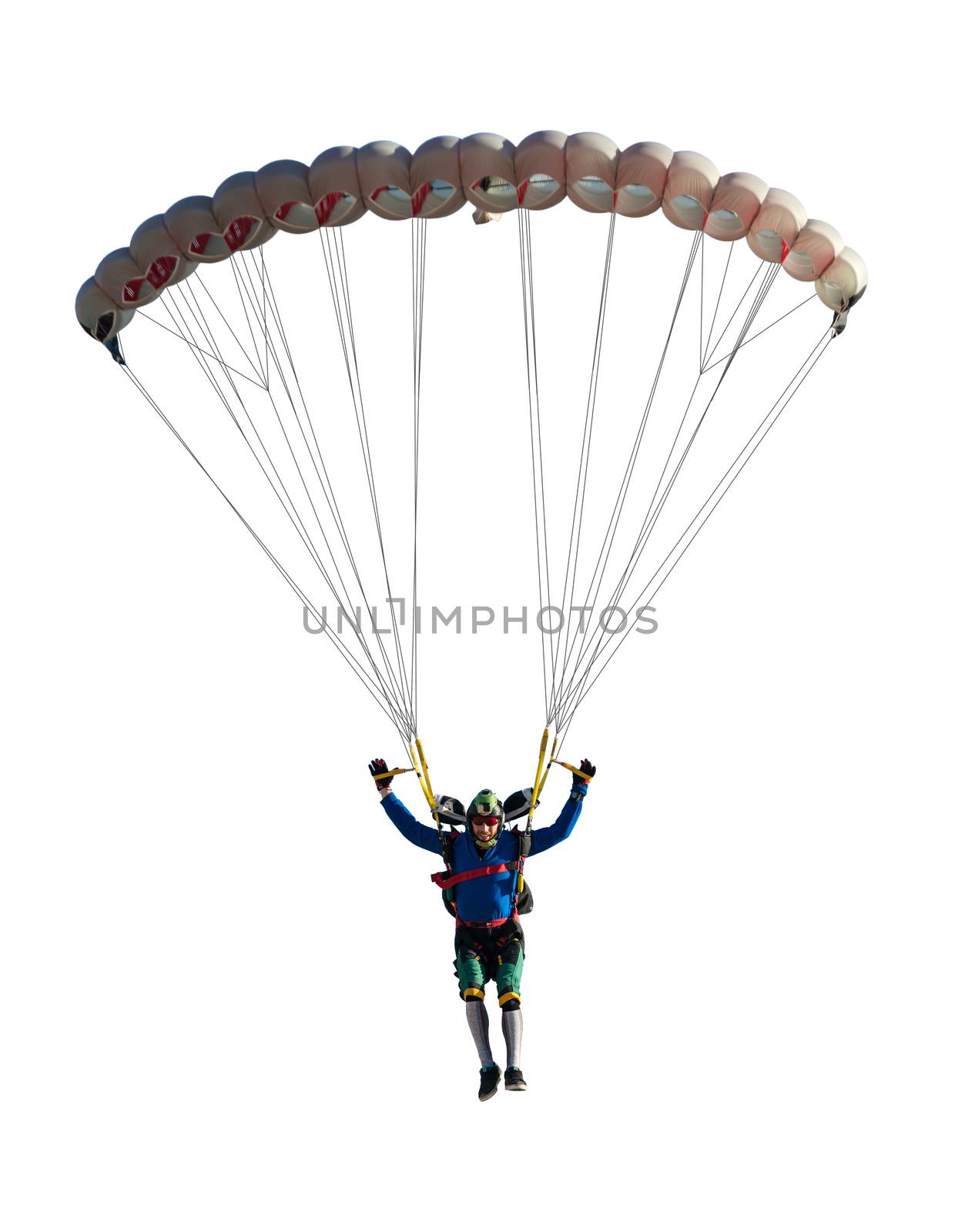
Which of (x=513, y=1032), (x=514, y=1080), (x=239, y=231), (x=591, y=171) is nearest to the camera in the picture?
(x=591, y=171)

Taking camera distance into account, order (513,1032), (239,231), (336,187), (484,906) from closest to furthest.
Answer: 1. (336,187)
2. (239,231)
3. (513,1032)
4. (484,906)

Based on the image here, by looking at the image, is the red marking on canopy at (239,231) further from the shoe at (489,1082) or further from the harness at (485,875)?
the shoe at (489,1082)

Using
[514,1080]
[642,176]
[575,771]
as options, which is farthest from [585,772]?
[642,176]

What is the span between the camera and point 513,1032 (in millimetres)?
13508

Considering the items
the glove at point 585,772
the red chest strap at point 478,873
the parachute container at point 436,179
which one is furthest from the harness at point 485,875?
the parachute container at point 436,179

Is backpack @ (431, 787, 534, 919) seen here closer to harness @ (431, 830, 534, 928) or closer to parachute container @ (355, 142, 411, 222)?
harness @ (431, 830, 534, 928)

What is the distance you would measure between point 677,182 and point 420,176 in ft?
5.30

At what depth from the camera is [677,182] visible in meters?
12.9

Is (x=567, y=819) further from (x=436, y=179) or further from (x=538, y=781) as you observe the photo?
(x=436, y=179)

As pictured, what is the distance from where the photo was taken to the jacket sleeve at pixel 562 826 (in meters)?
14.0

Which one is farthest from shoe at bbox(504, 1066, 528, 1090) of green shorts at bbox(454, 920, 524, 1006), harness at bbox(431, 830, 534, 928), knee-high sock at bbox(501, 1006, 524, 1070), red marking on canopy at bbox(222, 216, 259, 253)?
red marking on canopy at bbox(222, 216, 259, 253)

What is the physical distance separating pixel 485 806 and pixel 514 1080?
1797 millimetres

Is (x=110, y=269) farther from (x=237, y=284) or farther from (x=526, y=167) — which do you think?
(x=526, y=167)

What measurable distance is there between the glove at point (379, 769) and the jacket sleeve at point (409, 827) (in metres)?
0.07
